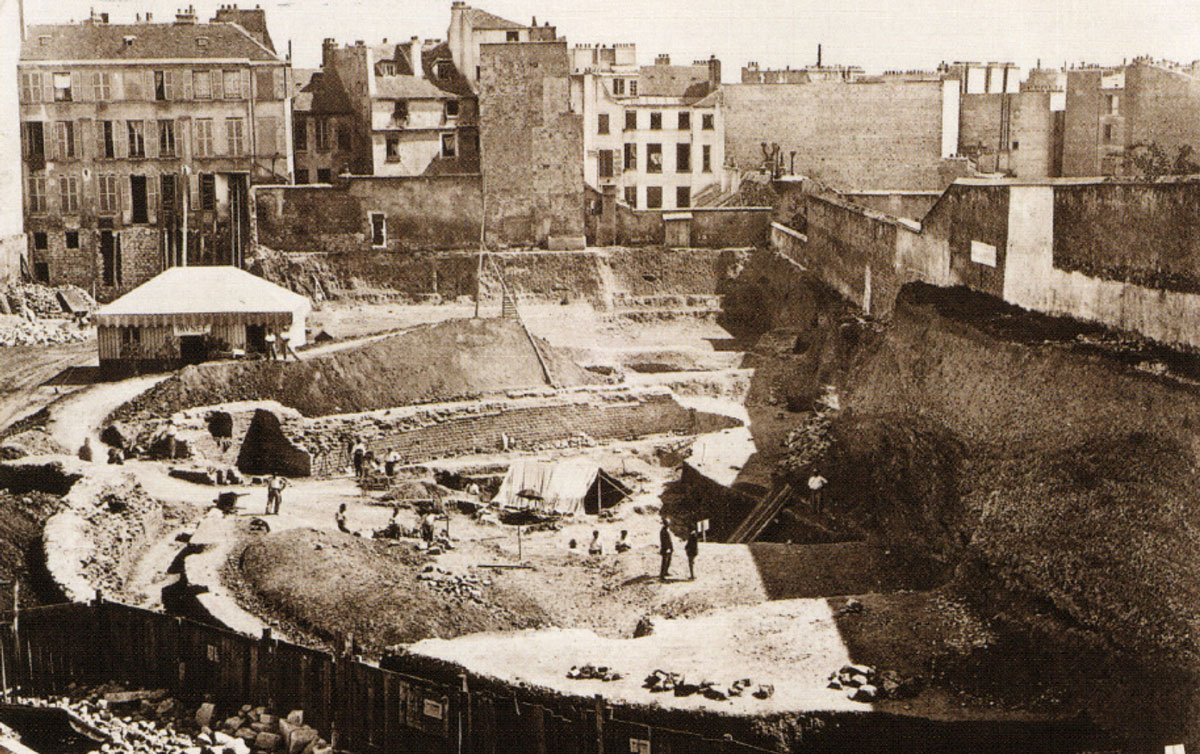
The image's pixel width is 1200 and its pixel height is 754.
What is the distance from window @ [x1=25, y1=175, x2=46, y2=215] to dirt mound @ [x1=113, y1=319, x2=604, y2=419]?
53.0ft

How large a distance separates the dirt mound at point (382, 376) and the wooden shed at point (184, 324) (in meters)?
2.42

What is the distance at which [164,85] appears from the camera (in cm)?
4672

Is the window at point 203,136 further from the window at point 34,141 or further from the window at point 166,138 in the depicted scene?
the window at point 34,141

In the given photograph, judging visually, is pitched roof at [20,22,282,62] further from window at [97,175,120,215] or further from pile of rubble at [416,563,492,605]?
pile of rubble at [416,563,492,605]

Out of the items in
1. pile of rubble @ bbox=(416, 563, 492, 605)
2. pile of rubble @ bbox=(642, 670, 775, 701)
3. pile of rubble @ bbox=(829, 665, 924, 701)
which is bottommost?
pile of rubble @ bbox=(416, 563, 492, 605)

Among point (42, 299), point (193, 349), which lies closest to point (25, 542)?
point (193, 349)

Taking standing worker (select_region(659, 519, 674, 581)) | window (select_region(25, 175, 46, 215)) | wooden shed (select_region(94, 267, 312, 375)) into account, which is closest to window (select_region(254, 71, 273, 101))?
window (select_region(25, 175, 46, 215))

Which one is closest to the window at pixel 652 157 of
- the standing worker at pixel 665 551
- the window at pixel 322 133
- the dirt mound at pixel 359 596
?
the window at pixel 322 133

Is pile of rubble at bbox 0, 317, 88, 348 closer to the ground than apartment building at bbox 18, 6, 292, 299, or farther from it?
closer to the ground

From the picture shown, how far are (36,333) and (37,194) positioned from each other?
6899 millimetres

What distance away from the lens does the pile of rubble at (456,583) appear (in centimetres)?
2066

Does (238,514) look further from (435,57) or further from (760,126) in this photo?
(760,126)

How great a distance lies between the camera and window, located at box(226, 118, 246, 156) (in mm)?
47250

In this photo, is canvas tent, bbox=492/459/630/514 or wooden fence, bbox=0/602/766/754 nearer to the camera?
wooden fence, bbox=0/602/766/754
